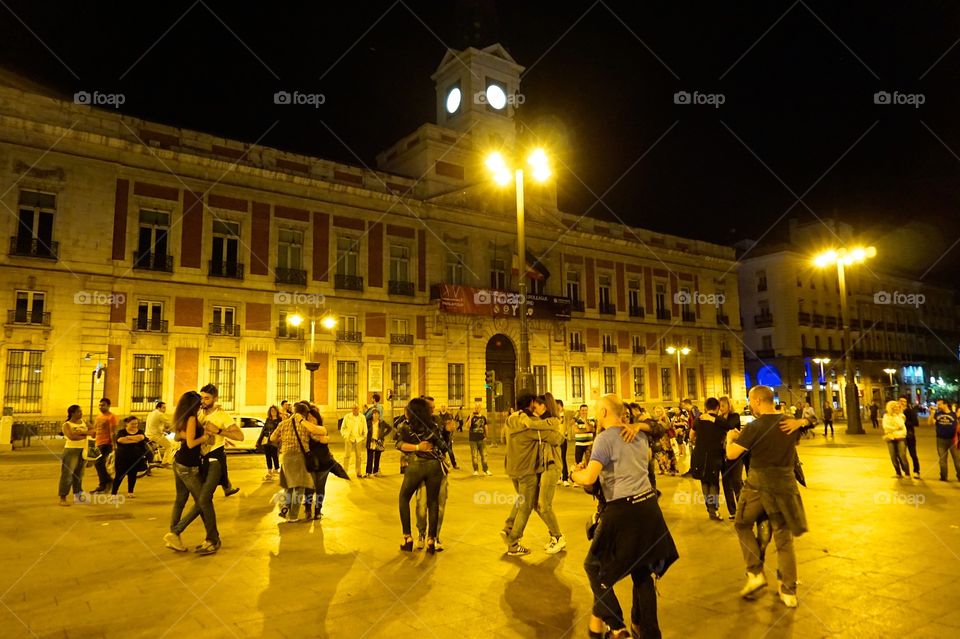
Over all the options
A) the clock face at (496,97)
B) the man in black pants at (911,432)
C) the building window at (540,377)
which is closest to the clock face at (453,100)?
the clock face at (496,97)

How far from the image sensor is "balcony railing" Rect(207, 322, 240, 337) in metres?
26.5

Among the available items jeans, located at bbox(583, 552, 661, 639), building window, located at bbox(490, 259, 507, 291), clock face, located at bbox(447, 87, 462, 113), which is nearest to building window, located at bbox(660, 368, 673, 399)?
building window, located at bbox(490, 259, 507, 291)

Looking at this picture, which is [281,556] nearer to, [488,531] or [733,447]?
[488,531]

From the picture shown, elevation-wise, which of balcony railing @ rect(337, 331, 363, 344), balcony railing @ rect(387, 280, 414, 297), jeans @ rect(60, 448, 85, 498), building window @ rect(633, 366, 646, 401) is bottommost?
jeans @ rect(60, 448, 85, 498)

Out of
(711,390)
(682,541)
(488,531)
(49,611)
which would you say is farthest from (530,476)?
(711,390)

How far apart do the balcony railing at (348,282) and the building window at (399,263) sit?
1.90m

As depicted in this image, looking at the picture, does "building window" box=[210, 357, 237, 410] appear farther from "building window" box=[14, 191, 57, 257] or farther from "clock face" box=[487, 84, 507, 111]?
"clock face" box=[487, 84, 507, 111]

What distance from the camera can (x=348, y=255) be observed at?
3066 cm

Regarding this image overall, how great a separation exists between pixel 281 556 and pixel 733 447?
462cm

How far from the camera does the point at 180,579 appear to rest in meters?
5.79

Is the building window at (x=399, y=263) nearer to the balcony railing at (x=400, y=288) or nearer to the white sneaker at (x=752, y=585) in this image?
the balcony railing at (x=400, y=288)

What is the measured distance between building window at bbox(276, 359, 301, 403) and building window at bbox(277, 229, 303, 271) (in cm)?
427

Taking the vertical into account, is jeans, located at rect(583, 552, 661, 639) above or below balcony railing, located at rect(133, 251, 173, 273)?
below

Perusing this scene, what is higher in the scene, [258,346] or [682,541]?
[258,346]
